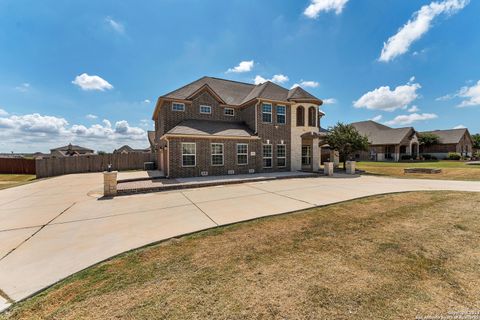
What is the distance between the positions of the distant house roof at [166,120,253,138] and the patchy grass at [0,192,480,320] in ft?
32.6

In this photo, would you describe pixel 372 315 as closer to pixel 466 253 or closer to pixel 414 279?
pixel 414 279

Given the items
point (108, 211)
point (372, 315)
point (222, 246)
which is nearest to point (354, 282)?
point (372, 315)

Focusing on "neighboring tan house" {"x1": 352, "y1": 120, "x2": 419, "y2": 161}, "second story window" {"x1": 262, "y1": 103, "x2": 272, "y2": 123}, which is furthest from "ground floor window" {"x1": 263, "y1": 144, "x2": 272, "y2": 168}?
"neighboring tan house" {"x1": 352, "y1": 120, "x2": 419, "y2": 161}

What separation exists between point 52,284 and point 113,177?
700 cm

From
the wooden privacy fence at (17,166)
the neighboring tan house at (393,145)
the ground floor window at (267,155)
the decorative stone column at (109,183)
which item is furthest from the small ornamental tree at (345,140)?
the wooden privacy fence at (17,166)

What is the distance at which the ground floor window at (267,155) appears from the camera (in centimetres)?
1677

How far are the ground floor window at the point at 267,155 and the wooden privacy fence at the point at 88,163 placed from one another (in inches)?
539

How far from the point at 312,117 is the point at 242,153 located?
7.93 m

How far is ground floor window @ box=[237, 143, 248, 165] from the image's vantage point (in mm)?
15527

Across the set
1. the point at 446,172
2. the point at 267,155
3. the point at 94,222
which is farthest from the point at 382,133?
the point at 94,222

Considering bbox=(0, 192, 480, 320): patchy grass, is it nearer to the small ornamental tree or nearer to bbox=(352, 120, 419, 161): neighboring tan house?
the small ornamental tree

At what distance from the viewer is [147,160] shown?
23500mm

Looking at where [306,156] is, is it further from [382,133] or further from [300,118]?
[382,133]

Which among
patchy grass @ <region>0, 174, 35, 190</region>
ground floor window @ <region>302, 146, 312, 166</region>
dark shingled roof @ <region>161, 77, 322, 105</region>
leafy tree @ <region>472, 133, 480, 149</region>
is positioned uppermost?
dark shingled roof @ <region>161, 77, 322, 105</region>
